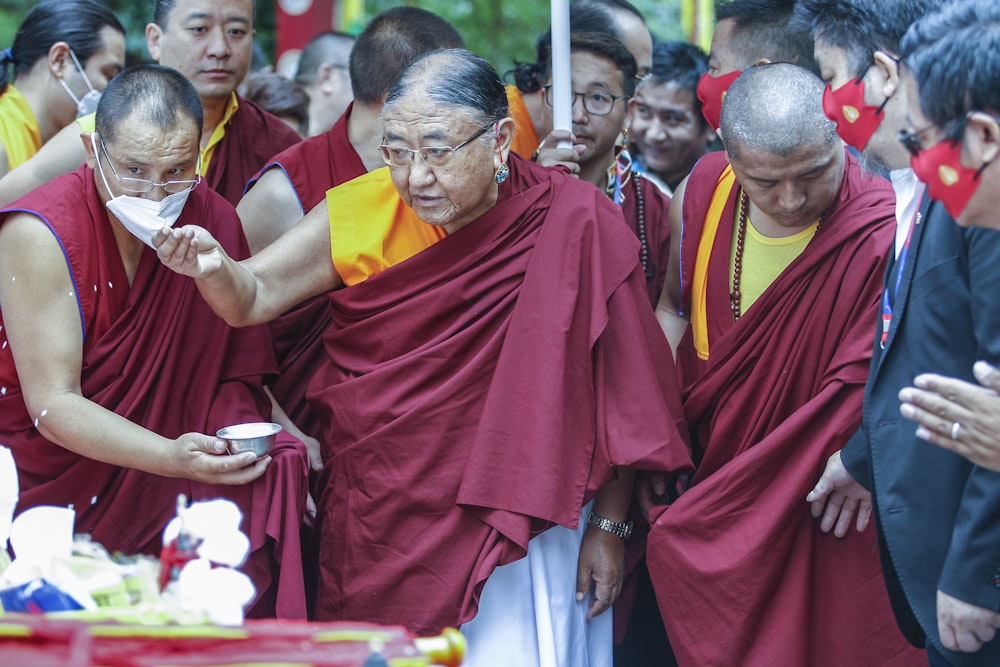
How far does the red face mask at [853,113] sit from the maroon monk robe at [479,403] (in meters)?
0.68

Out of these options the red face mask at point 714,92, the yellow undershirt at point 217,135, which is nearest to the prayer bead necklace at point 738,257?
the red face mask at point 714,92

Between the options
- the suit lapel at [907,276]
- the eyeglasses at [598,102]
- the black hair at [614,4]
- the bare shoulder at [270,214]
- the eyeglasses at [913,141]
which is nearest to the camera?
the eyeglasses at [913,141]

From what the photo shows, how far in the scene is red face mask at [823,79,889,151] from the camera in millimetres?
2824

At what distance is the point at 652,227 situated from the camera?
4.41 metres

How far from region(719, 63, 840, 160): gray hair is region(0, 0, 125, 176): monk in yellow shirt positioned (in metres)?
2.50

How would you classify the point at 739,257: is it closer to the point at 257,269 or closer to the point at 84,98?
the point at 257,269

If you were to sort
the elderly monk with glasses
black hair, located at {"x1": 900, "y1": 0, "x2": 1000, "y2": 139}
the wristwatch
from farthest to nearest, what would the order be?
the wristwatch → the elderly monk with glasses → black hair, located at {"x1": 900, "y1": 0, "x2": 1000, "y2": 139}

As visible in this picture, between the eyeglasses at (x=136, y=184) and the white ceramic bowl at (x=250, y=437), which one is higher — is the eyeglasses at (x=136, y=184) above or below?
above

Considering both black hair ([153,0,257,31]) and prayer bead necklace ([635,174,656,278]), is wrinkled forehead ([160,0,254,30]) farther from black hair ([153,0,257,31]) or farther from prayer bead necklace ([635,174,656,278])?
prayer bead necklace ([635,174,656,278])

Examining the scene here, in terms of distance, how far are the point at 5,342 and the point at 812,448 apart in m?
2.19

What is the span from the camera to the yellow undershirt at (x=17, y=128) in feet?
13.9

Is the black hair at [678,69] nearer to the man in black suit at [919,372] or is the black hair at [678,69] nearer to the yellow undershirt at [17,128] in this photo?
the man in black suit at [919,372]

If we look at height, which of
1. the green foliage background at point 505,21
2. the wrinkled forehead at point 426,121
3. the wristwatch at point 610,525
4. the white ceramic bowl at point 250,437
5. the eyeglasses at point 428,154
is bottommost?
the wristwatch at point 610,525

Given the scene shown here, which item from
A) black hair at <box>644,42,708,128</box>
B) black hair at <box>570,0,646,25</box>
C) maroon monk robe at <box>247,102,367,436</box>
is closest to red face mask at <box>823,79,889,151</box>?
maroon monk robe at <box>247,102,367,436</box>
